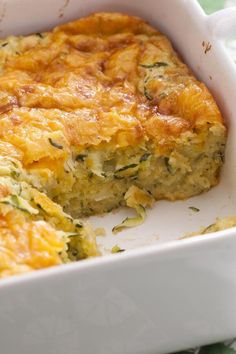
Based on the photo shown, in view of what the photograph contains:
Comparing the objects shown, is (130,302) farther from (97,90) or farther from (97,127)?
(97,90)

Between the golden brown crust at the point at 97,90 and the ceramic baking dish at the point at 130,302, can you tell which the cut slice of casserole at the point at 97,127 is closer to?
the golden brown crust at the point at 97,90

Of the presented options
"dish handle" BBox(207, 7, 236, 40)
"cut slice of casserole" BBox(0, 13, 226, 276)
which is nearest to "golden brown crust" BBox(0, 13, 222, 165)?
"cut slice of casserole" BBox(0, 13, 226, 276)

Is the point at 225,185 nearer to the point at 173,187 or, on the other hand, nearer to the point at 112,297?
the point at 173,187

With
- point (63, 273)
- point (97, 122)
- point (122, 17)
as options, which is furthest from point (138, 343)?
point (122, 17)

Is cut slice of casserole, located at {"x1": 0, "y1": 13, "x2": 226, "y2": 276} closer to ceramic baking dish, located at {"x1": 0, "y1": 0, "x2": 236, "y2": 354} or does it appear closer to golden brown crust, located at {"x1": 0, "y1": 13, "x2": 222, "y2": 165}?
golden brown crust, located at {"x1": 0, "y1": 13, "x2": 222, "y2": 165}

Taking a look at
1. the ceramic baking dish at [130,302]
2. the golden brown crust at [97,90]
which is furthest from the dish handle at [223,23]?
the ceramic baking dish at [130,302]

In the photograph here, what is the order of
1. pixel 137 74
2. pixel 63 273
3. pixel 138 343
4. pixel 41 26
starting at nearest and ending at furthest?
pixel 63 273, pixel 138 343, pixel 137 74, pixel 41 26

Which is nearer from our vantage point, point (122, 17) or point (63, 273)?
point (63, 273)
